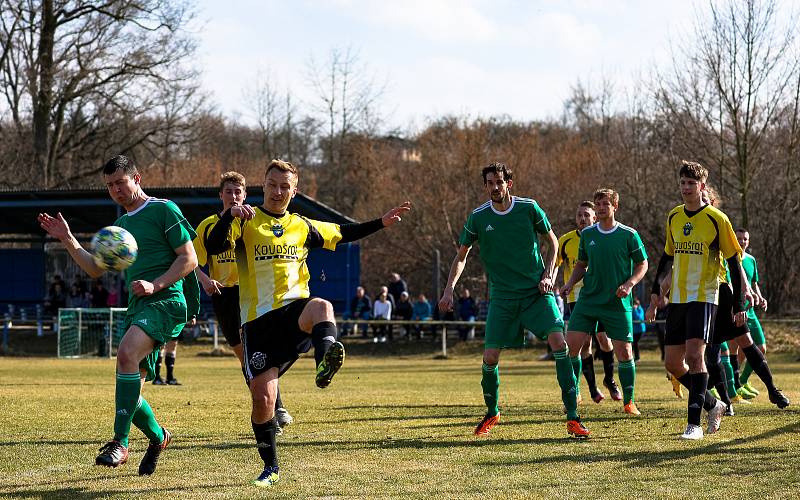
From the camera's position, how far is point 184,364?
24750 mm

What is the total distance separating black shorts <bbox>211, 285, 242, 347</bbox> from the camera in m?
10.6

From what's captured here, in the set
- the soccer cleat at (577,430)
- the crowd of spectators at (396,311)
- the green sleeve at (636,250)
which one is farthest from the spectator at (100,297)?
the soccer cleat at (577,430)

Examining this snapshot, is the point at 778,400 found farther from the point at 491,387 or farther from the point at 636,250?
the point at 491,387

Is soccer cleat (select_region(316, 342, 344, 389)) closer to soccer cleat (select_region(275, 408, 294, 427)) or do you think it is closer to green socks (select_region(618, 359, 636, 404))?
soccer cleat (select_region(275, 408, 294, 427))

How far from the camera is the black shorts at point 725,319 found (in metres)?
9.98

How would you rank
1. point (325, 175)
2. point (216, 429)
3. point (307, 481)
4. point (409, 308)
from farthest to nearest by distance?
point (325, 175), point (409, 308), point (216, 429), point (307, 481)

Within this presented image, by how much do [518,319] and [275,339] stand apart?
3260mm

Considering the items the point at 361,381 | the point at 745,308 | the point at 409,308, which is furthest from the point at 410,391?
the point at 409,308

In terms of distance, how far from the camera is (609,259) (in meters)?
11.1

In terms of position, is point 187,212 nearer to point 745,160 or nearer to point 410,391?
point 745,160

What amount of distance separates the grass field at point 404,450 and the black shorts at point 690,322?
833 millimetres

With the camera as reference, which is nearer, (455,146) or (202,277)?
(202,277)

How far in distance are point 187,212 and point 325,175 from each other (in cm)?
1927

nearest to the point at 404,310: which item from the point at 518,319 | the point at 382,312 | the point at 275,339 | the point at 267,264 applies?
the point at 382,312
